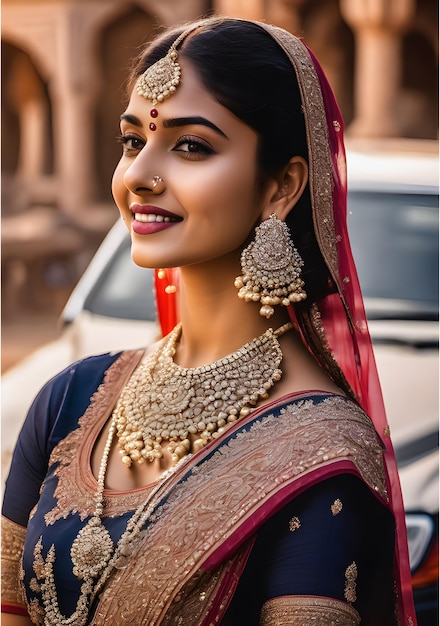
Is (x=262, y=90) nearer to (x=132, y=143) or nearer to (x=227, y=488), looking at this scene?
(x=132, y=143)

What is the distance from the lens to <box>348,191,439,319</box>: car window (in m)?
3.65

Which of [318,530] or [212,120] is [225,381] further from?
[212,120]

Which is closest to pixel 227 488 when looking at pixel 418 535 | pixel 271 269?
pixel 271 269

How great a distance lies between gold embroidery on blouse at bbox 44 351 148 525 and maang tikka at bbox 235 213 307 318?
1.17ft

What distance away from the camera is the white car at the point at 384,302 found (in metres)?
3.33

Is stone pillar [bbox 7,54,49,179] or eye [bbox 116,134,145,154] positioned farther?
stone pillar [bbox 7,54,49,179]

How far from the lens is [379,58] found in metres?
10.3

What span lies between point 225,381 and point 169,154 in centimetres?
39

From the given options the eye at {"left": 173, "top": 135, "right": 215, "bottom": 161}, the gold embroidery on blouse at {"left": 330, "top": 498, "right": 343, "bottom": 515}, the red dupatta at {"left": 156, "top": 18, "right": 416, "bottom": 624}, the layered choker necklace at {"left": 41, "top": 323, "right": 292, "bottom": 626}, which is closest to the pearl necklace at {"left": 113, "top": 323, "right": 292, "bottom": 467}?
the layered choker necklace at {"left": 41, "top": 323, "right": 292, "bottom": 626}

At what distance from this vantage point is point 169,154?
169 centimetres

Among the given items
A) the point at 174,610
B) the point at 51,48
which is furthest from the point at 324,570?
the point at 51,48

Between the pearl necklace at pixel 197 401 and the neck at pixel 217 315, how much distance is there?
0.02 m

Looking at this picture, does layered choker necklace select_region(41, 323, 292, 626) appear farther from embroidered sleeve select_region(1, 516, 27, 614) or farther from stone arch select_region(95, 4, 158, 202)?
stone arch select_region(95, 4, 158, 202)

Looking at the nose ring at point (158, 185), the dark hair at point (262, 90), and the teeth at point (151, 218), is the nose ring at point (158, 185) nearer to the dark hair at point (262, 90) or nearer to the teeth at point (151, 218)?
the teeth at point (151, 218)
